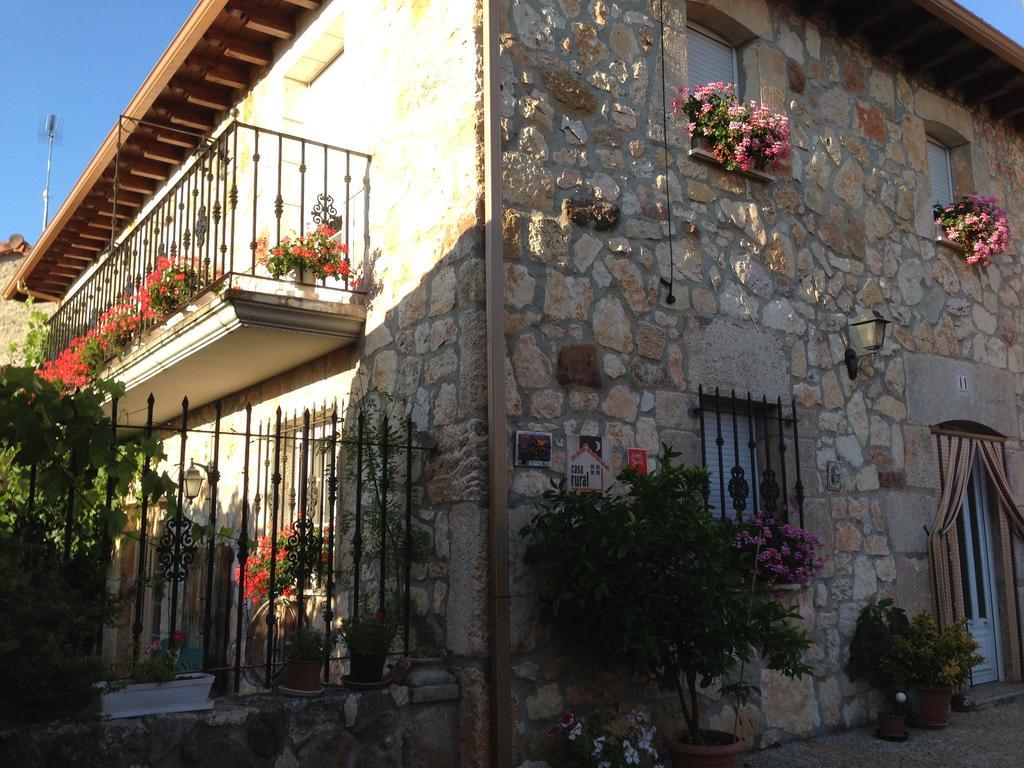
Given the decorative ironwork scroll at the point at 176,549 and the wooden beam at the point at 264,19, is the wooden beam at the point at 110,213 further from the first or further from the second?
the decorative ironwork scroll at the point at 176,549

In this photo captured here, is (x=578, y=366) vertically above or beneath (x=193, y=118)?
beneath

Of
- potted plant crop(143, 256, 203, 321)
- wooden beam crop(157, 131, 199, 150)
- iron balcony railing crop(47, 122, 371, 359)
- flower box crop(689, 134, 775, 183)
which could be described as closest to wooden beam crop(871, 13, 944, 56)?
flower box crop(689, 134, 775, 183)

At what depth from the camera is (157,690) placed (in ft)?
12.0

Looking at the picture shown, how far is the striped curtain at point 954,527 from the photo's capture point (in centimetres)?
684

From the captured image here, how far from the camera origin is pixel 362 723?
4152 millimetres

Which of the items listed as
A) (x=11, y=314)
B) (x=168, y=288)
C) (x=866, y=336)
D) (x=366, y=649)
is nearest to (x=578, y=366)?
(x=366, y=649)

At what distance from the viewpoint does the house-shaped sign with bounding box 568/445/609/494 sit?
197 inches

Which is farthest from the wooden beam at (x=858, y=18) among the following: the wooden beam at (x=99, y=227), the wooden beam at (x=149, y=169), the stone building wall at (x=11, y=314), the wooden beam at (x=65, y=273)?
the stone building wall at (x=11, y=314)

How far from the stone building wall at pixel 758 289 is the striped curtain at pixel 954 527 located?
15 centimetres

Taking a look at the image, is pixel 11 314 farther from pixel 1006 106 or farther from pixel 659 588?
pixel 1006 106

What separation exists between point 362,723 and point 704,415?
9.17ft

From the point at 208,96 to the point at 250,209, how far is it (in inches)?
53.3

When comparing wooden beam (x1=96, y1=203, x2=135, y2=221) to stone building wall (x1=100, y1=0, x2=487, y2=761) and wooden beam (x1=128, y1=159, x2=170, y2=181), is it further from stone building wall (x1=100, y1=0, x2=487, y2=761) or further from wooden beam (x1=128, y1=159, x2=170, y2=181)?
stone building wall (x1=100, y1=0, x2=487, y2=761)

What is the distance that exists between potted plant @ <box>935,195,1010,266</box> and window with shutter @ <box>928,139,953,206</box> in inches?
10.5
